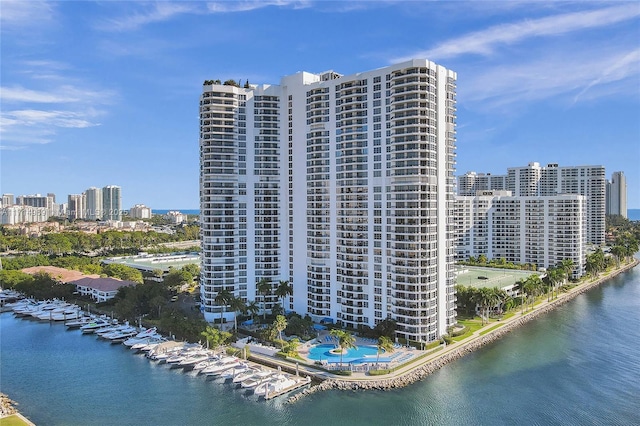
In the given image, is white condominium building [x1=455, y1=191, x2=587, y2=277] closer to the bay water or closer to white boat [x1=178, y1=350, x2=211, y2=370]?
the bay water

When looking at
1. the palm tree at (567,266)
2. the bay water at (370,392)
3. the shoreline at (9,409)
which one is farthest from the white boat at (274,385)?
the palm tree at (567,266)

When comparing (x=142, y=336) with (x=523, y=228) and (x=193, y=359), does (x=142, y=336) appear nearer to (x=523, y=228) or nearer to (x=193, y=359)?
(x=193, y=359)

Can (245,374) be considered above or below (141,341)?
above

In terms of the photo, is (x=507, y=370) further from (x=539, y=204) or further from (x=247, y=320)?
(x=539, y=204)

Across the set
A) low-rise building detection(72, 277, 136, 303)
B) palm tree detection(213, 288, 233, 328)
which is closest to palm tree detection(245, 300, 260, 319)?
palm tree detection(213, 288, 233, 328)

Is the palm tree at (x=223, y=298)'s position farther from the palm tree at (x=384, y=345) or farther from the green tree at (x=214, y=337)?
the palm tree at (x=384, y=345)

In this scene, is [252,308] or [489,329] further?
[489,329]

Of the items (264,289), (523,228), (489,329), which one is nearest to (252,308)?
(264,289)
